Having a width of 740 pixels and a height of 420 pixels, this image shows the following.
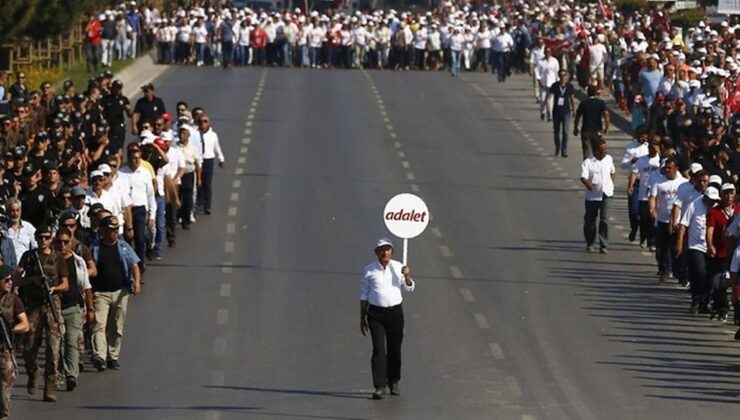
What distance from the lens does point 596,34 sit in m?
50.1

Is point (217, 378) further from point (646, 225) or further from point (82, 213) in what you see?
point (646, 225)

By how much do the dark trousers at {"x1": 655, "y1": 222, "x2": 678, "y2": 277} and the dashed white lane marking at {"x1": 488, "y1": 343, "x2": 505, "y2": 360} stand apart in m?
4.66

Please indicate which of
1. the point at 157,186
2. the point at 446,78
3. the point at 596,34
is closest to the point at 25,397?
the point at 157,186

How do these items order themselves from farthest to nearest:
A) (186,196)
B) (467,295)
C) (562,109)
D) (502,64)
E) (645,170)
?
(502,64), (562,109), (186,196), (645,170), (467,295)

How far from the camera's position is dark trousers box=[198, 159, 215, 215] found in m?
31.2

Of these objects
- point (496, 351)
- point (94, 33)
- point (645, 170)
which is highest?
point (645, 170)

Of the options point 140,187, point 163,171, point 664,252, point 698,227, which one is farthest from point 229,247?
point 698,227

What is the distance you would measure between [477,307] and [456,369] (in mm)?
3591

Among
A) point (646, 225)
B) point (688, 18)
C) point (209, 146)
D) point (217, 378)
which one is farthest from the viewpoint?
point (688, 18)

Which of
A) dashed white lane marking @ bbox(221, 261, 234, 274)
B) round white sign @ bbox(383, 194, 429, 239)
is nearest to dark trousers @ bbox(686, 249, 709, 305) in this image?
round white sign @ bbox(383, 194, 429, 239)

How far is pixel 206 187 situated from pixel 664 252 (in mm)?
7533

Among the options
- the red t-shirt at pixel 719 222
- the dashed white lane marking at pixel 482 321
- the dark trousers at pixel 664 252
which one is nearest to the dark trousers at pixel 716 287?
the red t-shirt at pixel 719 222

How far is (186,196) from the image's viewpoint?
3002 centimetres

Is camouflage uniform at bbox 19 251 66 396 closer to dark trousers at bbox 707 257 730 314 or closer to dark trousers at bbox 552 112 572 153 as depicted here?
dark trousers at bbox 707 257 730 314
